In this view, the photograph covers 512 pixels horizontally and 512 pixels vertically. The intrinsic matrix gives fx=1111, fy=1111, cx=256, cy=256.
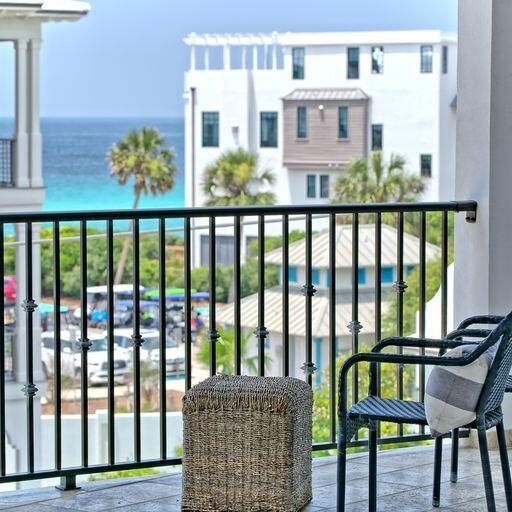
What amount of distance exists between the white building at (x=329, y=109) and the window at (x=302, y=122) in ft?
0.18

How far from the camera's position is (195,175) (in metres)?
42.0

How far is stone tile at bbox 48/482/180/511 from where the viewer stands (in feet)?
11.5

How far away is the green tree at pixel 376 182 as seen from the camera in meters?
37.3

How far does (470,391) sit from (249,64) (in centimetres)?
4184

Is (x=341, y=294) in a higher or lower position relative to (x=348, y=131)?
lower

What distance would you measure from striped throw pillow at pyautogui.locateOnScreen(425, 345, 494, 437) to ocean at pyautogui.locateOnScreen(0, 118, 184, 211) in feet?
138

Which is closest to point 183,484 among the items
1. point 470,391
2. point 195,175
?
point 470,391

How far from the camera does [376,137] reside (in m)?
42.0

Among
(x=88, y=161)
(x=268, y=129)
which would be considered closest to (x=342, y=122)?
(x=268, y=129)

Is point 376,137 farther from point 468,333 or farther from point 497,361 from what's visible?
point 497,361

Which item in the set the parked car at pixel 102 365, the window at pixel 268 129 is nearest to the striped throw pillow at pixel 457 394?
the parked car at pixel 102 365

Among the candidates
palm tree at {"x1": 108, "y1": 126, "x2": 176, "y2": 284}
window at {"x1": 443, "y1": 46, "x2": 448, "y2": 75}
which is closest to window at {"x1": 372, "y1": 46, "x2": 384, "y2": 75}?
window at {"x1": 443, "y1": 46, "x2": 448, "y2": 75}

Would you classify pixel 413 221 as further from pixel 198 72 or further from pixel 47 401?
pixel 198 72

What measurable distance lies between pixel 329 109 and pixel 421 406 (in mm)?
39416
